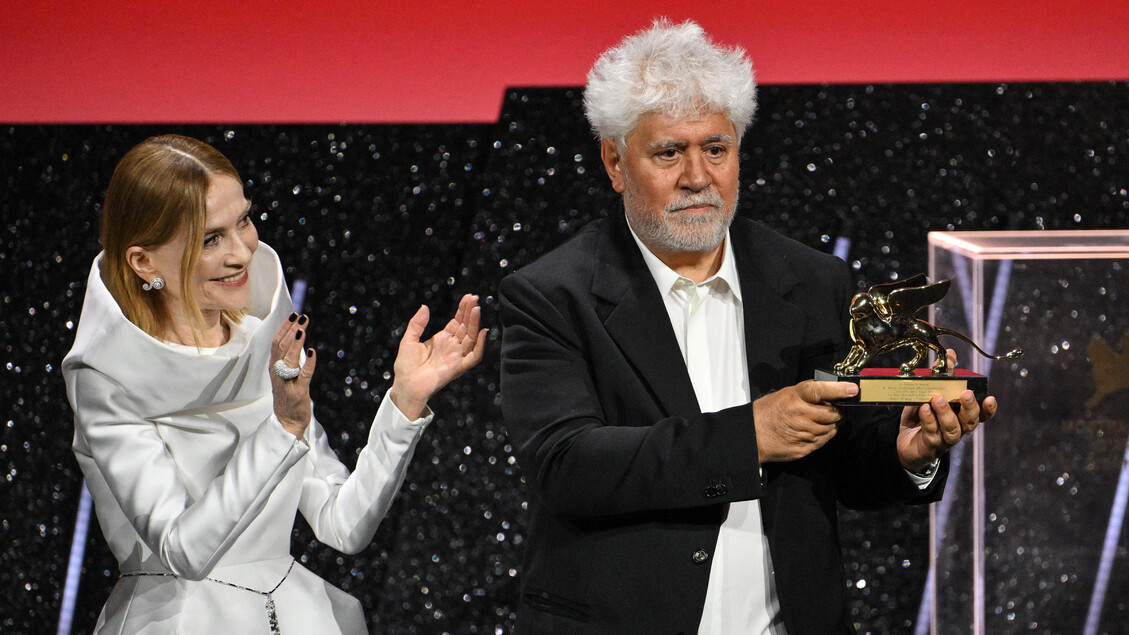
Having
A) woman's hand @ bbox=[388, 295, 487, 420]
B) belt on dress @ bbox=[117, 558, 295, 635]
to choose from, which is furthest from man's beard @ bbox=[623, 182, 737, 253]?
belt on dress @ bbox=[117, 558, 295, 635]

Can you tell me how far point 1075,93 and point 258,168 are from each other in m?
2.03

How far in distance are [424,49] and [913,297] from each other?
1.62m

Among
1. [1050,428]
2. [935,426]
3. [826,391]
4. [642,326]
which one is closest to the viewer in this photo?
[826,391]

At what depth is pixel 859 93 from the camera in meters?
2.66

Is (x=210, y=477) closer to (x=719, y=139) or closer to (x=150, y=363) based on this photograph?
(x=150, y=363)

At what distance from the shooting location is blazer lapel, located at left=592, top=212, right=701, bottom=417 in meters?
1.63

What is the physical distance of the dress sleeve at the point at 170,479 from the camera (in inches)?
63.9

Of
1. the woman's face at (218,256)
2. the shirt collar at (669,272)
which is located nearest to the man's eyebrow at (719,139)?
the shirt collar at (669,272)

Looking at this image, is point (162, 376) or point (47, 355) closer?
point (162, 376)

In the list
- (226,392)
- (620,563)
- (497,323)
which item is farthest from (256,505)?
(497,323)

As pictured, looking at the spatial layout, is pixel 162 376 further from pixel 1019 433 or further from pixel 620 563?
pixel 1019 433

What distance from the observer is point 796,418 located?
4.88 feet

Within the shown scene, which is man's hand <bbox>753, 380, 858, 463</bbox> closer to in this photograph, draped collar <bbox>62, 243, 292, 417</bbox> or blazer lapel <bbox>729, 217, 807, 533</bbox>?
blazer lapel <bbox>729, 217, 807, 533</bbox>

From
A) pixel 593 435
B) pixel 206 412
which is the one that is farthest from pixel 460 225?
pixel 593 435
